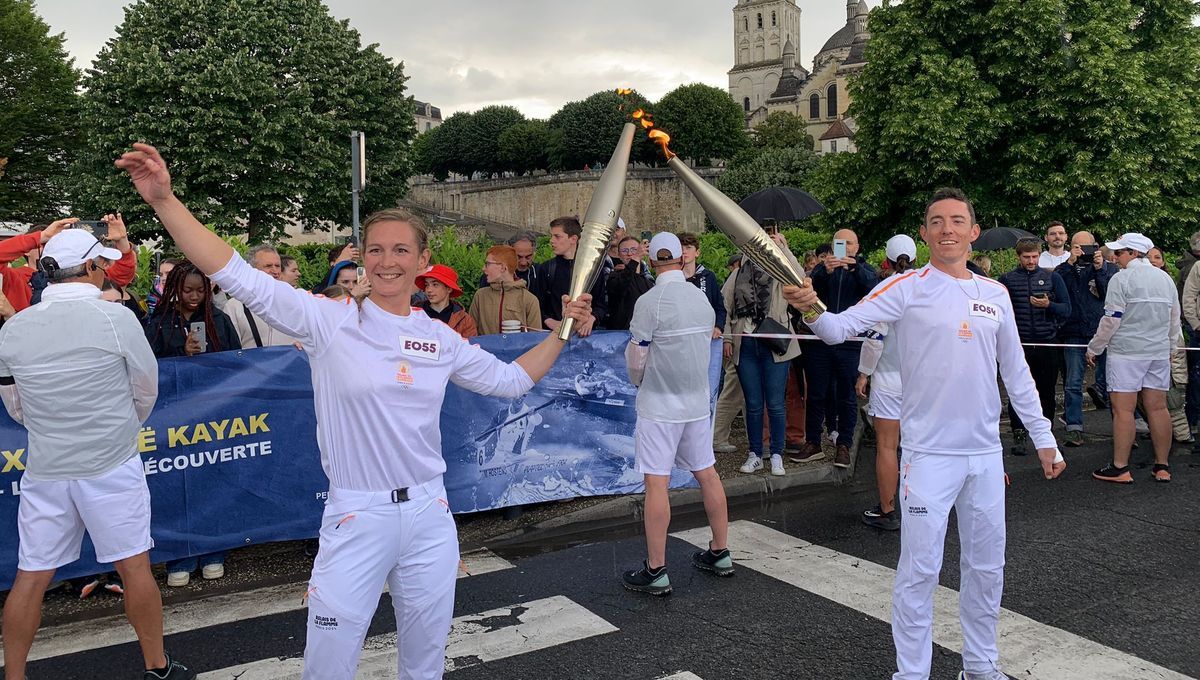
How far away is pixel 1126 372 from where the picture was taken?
884cm

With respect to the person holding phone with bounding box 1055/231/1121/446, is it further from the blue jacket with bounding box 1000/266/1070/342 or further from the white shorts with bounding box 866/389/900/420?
the white shorts with bounding box 866/389/900/420

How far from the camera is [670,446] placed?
20.0 ft

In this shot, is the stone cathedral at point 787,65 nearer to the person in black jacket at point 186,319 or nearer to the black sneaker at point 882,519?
the black sneaker at point 882,519

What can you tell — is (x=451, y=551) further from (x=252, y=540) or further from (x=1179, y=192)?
(x=1179, y=192)

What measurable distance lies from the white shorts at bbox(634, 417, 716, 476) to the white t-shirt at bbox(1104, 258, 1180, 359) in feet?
15.6

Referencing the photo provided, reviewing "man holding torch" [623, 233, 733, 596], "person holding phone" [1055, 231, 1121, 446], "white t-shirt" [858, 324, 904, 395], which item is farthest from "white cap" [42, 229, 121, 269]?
"person holding phone" [1055, 231, 1121, 446]

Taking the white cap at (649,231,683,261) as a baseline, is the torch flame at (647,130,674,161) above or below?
above

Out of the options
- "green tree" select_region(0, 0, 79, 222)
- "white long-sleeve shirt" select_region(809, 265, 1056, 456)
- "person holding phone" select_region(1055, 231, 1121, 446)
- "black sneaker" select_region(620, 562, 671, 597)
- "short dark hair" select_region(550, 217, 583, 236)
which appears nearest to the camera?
"white long-sleeve shirt" select_region(809, 265, 1056, 456)

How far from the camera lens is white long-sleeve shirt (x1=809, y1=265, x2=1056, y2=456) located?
14.4ft

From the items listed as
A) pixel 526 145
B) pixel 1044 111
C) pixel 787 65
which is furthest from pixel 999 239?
pixel 787 65

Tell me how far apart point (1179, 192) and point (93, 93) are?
38.3 m

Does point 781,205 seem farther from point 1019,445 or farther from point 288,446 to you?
point 288,446

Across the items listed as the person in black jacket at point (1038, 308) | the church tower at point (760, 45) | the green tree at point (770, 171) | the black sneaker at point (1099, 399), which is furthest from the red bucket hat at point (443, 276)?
the church tower at point (760, 45)

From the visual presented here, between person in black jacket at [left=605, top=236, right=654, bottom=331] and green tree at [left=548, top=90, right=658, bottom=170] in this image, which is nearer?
person in black jacket at [left=605, top=236, right=654, bottom=331]
